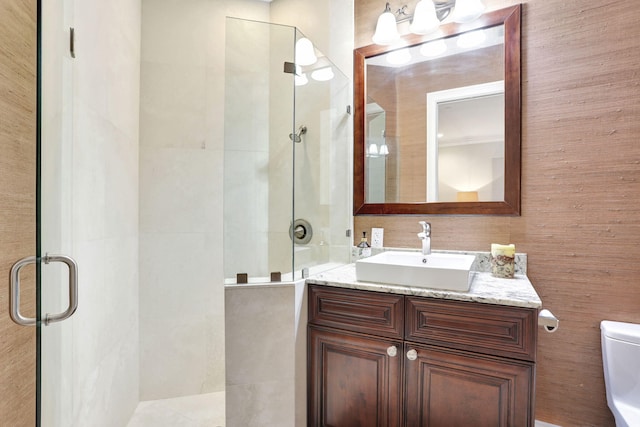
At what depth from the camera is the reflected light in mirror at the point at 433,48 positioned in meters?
1.81

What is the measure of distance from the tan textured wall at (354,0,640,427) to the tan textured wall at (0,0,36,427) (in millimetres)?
2028

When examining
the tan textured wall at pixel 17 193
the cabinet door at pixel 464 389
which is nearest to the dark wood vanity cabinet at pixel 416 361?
the cabinet door at pixel 464 389

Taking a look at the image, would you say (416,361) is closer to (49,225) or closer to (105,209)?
(49,225)

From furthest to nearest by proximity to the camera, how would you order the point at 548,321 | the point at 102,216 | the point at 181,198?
1. the point at 181,198
2. the point at 102,216
3. the point at 548,321

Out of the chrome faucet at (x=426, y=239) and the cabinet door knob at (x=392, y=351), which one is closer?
the cabinet door knob at (x=392, y=351)

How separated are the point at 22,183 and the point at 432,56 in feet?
6.54

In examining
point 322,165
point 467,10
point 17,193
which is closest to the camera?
point 17,193

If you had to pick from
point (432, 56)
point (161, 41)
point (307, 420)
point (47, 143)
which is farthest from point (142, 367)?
point (432, 56)

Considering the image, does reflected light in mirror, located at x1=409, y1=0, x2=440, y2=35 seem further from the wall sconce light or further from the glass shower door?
the glass shower door

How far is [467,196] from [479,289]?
2.04 feet

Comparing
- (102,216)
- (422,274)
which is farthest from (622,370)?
(102,216)

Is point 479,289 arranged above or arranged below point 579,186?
below

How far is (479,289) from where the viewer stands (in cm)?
132

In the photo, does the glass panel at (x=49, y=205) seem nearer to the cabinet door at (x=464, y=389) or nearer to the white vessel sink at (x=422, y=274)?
the white vessel sink at (x=422, y=274)
